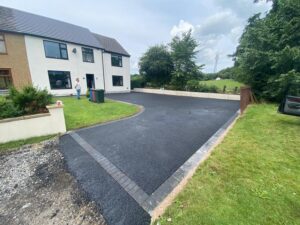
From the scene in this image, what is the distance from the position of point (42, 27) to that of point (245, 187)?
A: 19.0 meters

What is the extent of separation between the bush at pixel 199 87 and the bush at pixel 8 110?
1542 centimetres

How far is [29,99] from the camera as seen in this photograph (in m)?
5.43

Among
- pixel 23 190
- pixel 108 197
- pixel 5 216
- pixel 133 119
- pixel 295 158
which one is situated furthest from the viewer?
pixel 133 119

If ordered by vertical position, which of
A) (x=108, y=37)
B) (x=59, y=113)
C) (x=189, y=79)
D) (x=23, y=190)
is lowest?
(x=23, y=190)

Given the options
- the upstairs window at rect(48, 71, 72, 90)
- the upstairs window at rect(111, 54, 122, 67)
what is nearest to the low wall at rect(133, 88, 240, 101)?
the upstairs window at rect(111, 54, 122, 67)

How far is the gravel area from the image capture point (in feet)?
7.17

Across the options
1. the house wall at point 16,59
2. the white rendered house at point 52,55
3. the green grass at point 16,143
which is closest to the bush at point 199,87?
the white rendered house at point 52,55

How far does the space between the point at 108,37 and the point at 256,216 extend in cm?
2482

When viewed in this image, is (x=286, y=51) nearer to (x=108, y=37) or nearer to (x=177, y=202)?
(x=177, y=202)

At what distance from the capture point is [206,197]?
2332 mm

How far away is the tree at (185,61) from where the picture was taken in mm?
18438

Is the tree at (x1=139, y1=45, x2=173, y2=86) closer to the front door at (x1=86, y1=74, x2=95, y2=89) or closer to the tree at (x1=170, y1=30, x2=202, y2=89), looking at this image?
the tree at (x1=170, y1=30, x2=202, y2=89)

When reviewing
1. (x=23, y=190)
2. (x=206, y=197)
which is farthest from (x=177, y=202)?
(x=23, y=190)

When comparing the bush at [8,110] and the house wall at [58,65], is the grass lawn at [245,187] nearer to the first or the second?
the bush at [8,110]
